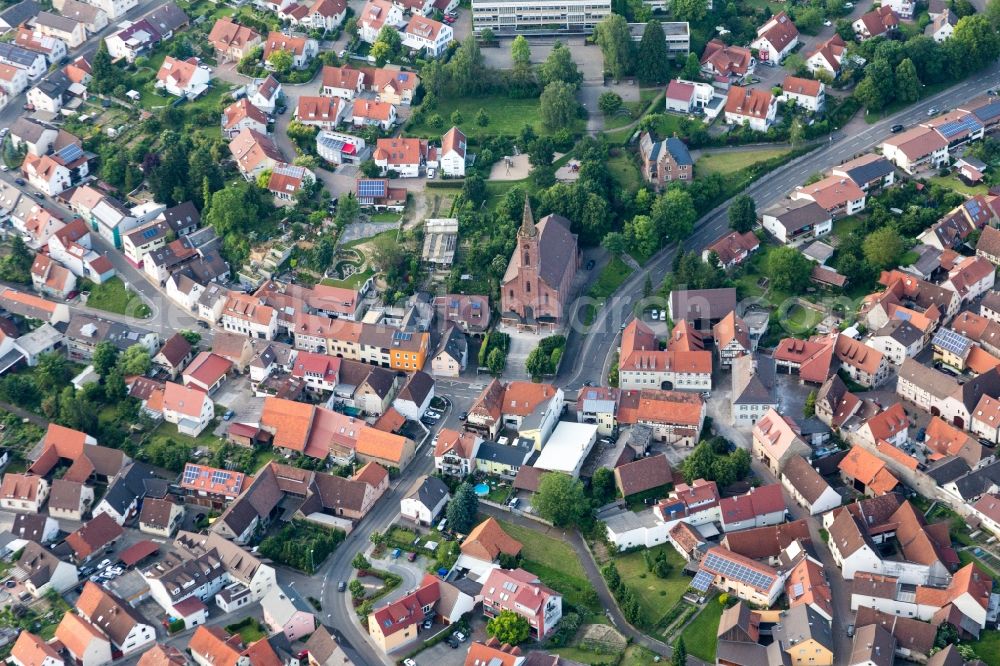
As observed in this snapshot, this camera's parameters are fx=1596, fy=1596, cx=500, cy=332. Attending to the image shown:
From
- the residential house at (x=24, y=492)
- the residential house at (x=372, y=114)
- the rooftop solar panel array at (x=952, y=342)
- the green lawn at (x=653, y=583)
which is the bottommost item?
the residential house at (x=24, y=492)

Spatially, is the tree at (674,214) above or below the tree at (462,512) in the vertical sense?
above

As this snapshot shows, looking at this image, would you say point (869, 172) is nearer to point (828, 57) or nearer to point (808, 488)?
point (828, 57)

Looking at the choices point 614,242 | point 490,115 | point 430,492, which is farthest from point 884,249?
point 430,492

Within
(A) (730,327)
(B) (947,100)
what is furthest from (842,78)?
(A) (730,327)

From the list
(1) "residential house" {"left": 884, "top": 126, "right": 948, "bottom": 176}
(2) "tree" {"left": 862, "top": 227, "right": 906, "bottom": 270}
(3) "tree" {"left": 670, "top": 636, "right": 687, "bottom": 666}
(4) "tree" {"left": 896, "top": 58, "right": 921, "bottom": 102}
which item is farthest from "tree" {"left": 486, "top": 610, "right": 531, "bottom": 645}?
(4) "tree" {"left": 896, "top": 58, "right": 921, "bottom": 102}

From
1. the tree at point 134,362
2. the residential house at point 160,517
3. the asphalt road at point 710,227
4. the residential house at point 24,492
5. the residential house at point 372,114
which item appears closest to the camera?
the residential house at point 160,517

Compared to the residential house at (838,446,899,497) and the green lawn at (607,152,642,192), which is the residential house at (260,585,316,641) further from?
the green lawn at (607,152,642,192)

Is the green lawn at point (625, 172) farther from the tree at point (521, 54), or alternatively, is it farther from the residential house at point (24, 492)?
the residential house at point (24, 492)

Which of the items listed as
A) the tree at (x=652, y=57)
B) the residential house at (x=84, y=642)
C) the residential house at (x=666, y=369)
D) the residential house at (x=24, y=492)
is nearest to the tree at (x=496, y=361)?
the residential house at (x=666, y=369)
